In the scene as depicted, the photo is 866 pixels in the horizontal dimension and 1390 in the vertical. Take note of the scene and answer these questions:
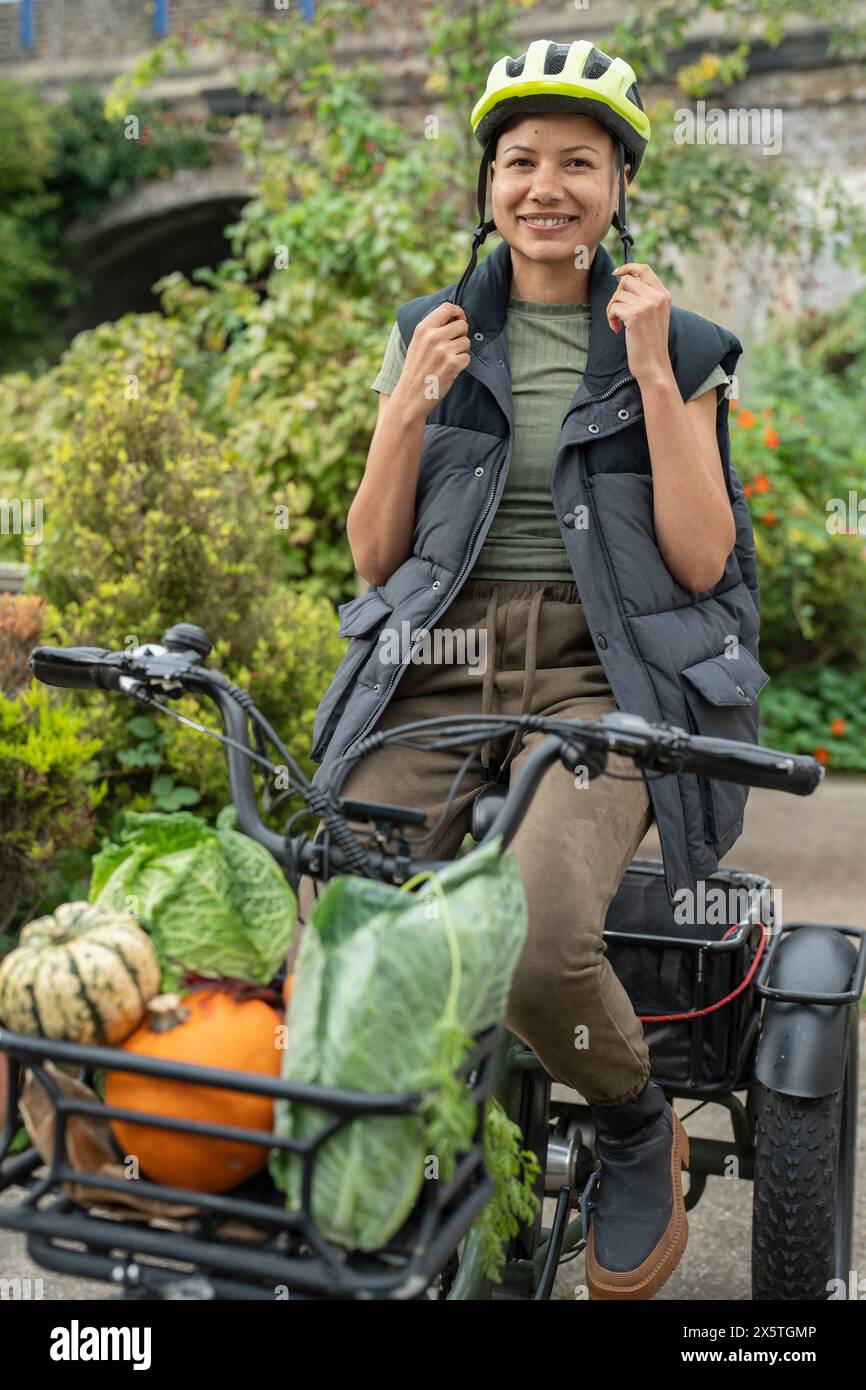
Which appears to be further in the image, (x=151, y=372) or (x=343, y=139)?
(x=343, y=139)

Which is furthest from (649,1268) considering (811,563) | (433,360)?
(811,563)

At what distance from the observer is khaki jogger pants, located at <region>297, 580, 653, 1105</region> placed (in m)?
1.96

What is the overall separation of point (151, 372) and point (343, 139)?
93.4 inches

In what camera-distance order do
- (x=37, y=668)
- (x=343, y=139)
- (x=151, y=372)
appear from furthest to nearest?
1. (x=343, y=139)
2. (x=151, y=372)
3. (x=37, y=668)

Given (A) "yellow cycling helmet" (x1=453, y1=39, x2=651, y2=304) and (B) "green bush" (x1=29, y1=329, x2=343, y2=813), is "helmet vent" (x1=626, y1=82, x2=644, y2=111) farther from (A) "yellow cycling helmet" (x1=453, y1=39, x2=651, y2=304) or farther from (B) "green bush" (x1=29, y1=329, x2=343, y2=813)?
(B) "green bush" (x1=29, y1=329, x2=343, y2=813)

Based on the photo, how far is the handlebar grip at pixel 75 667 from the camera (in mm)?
1751

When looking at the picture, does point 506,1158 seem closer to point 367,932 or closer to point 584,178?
point 367,932

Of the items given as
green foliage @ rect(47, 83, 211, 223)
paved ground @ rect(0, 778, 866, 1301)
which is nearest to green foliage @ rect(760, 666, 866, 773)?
paved ground @ rect(0, 778, 866, 1301)

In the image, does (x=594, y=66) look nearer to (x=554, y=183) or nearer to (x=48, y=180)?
(x=554, y=183)

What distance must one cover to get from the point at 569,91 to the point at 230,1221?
5.27ft

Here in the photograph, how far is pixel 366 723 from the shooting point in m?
2.17

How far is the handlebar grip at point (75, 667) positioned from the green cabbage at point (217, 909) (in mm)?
398

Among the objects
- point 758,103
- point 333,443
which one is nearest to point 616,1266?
point 333,443

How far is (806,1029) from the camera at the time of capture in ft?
7.72
